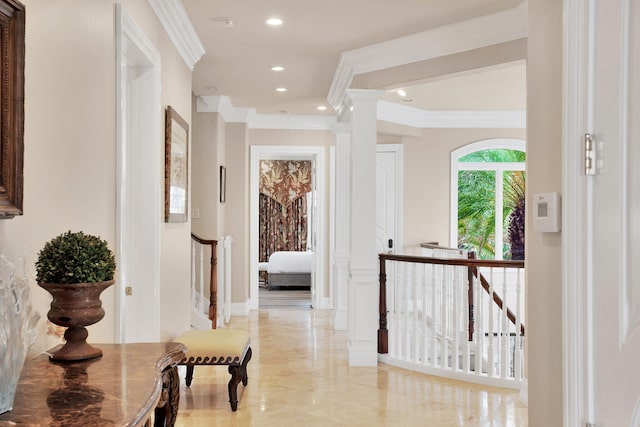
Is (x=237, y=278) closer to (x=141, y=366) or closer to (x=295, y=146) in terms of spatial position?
(x=295, y=146)

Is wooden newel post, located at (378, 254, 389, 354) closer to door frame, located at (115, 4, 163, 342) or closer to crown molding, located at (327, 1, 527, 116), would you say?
crown molding, located at (327, 1, 527, 116)

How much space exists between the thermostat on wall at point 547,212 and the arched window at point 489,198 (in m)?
6.44

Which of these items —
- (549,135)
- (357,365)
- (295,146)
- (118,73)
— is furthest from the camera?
(295,146)

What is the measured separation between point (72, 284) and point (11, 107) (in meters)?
0.50

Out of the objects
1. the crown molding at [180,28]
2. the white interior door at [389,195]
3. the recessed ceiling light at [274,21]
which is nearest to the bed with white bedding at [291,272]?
the white interior door at [389,195]

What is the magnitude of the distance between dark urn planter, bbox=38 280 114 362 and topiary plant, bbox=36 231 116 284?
0.06 ft

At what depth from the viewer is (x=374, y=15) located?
13.4ft

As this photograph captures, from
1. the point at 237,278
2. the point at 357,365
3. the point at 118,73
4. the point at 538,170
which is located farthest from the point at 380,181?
the point at 538,170

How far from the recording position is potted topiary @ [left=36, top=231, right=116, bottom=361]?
1.54 meters

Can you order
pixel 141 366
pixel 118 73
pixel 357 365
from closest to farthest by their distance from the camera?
1. pixel 141 366
2. pixel 118 73
3. pixel 357 365

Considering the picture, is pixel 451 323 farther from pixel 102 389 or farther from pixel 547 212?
pixel 102 389
